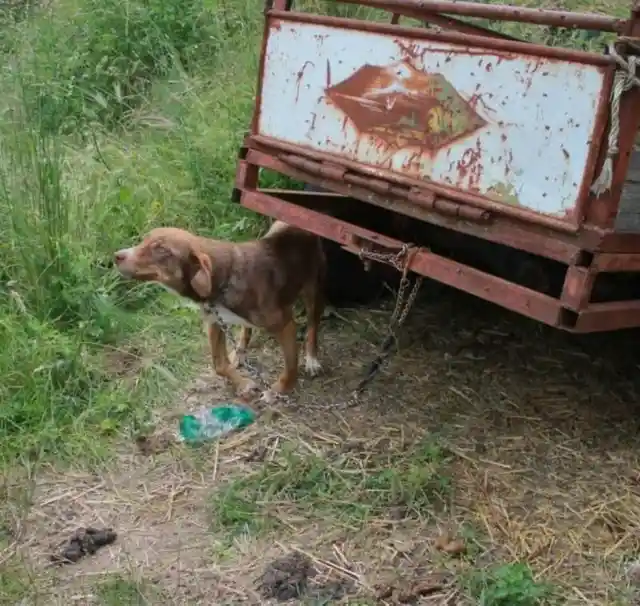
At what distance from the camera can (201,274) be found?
4.57 meters

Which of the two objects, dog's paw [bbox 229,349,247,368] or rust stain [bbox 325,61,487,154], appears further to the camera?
dog's paw [bbox 229,349,247,368]

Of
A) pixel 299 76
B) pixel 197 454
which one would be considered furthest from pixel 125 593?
pixel 299 76

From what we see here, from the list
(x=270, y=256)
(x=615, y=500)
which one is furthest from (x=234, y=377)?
(x=615, y=500)

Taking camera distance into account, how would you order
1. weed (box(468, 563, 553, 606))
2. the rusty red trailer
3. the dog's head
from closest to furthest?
the rusty red trailer < weed (box(468, 563, 553, 606)) < the dog's head

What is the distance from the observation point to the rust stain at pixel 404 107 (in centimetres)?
363

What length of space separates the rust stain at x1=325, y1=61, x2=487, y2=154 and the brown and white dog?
1.06 m

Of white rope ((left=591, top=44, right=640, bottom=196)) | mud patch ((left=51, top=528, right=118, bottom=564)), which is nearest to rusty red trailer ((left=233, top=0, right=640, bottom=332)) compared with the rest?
white rope ((left=591, top=44, right=640, bottom=196))

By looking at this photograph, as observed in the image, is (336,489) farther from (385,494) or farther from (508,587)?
(508,587)

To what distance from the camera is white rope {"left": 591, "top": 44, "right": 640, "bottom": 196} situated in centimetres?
303

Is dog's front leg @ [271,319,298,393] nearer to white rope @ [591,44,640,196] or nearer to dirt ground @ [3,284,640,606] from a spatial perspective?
dirt ground @ [3,284,640,606]

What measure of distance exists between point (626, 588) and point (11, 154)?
4174 mm

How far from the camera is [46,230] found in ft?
17.9

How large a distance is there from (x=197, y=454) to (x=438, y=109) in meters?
2.00

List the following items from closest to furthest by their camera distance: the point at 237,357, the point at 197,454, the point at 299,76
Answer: the point at 299,76, the point at 197,454, the point at 237,357
